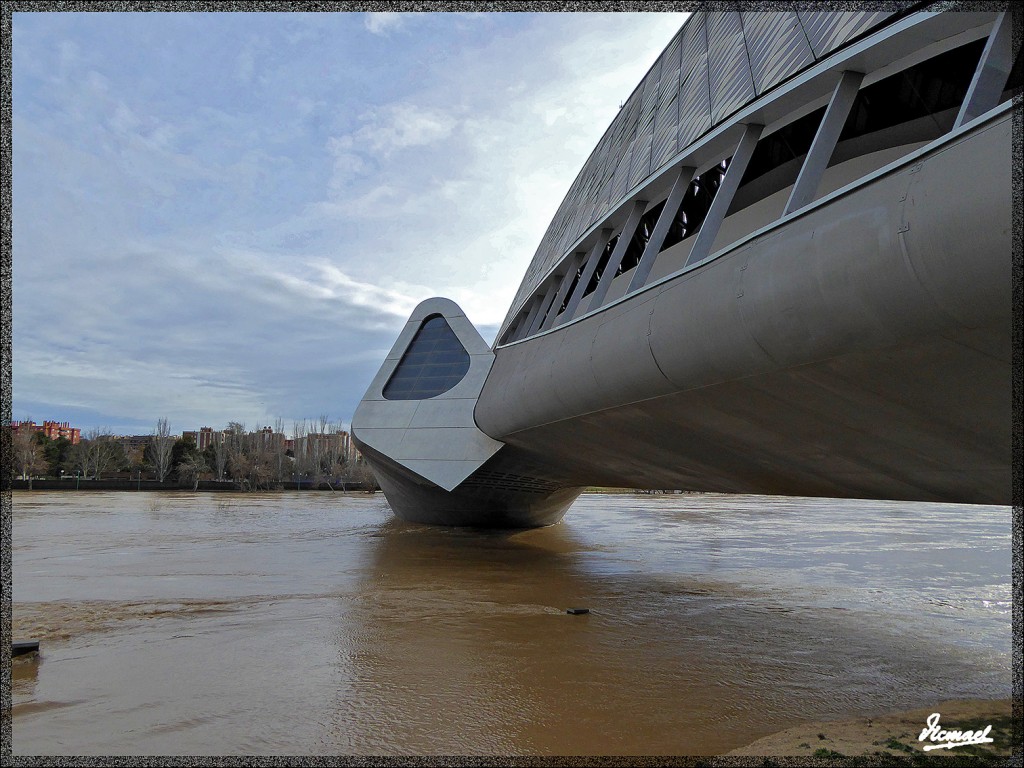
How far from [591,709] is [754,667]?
285 centimetres

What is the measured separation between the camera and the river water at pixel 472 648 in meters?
6.08

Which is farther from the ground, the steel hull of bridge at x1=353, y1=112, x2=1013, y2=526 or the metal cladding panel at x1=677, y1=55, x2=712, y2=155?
the metal cladding panel at x1=677, y1=55, x2=712, y2=155

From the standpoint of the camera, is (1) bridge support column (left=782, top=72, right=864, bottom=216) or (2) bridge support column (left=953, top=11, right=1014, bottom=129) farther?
(1) bridge support column (left=782, top=72, right=864, bottom=216)

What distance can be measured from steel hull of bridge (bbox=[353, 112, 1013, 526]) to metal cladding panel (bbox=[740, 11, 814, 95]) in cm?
196

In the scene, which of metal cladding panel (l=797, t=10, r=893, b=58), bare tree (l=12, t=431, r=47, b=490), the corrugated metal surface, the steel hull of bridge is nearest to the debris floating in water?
the steel hull of bridge

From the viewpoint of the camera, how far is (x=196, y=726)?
6.00 meters

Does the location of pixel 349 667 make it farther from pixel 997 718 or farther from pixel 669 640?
pixel 997 718

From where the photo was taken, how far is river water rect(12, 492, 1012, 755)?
6078mm

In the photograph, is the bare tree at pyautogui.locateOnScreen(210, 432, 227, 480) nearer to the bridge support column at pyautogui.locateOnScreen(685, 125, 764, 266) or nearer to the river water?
the river water

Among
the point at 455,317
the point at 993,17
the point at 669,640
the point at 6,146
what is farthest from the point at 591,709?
the point at 455,317

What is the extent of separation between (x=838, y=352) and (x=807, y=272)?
767 mm

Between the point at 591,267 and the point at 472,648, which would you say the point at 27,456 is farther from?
the point at 472,648

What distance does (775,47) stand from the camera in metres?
7.87
